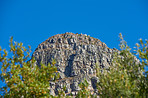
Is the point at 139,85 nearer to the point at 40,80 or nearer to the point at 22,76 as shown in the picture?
the point at 40,80

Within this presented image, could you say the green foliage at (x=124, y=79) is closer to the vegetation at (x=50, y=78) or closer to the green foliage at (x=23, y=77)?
the vegetation at (x=50, y=78)

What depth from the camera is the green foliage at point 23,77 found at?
1861 cm

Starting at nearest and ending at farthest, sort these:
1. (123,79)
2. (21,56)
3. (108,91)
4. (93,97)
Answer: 1. (123,79)
2. (108,91)
3. (21,56)
4. (93,97)

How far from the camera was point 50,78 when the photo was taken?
2027 cm

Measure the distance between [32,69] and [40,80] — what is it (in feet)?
4.48

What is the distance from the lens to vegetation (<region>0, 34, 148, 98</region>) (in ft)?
60.8

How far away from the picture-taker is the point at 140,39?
71.4ft

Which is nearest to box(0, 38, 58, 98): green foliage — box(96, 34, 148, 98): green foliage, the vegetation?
the vegetation

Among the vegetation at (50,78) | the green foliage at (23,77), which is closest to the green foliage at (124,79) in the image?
the vegetation at (50,78)

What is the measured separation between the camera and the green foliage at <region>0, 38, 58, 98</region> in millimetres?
18609

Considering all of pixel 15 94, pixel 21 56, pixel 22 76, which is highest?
pixel 21 56

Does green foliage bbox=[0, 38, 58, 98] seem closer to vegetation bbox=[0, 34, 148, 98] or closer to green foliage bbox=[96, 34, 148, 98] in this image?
vegetation bbox=[0, 34, 148, 98]

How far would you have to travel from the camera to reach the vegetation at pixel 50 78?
18.5 meters

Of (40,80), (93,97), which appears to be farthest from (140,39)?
(40,80)
